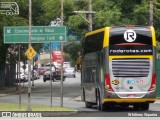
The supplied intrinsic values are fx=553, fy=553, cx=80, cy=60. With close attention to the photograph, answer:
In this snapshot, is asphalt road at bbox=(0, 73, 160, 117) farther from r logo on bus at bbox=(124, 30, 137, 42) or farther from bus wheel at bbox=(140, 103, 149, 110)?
r logo on bus at bbox=(124, 30, 137, 42)

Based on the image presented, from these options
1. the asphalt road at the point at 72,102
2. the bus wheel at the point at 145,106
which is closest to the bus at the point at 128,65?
the asphalt road at the point at 72,102

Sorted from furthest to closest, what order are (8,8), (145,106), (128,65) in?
(8,8) < (145,106) < (128,65)

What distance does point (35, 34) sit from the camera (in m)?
25.7

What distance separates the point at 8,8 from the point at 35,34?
67.6 ft

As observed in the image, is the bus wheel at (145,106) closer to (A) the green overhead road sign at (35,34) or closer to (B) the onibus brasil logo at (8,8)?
(A) the green overhead road sign at (35,34)

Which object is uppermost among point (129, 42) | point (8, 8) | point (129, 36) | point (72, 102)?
point (8, 8)

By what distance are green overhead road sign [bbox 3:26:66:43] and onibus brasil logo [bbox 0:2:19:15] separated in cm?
1685

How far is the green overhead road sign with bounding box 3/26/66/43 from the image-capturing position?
82.8ft

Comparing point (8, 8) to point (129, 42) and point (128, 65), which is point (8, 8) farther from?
point (128, 65)

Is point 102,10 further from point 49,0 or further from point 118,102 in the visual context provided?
point 118,102

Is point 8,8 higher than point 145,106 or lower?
higher

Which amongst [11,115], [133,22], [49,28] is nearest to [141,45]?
[49,28]

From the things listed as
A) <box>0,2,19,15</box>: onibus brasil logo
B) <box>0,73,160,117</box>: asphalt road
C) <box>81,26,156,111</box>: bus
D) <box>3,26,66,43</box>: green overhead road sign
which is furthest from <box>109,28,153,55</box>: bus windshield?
<box>0,2,19,15</box>: onibus brasil logo

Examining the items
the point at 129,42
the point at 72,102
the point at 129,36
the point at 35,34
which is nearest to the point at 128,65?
the point at 129,42
